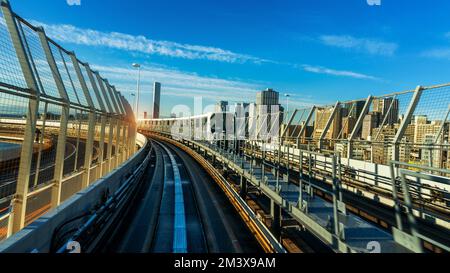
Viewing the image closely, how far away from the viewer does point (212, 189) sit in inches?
473

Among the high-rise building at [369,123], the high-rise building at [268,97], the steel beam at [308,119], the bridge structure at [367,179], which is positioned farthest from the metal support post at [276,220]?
the high-rise building at [268,97]

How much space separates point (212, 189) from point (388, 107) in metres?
7.89

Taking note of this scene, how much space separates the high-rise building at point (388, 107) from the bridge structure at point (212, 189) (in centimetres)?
4

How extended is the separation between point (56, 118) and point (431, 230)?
21.3 ft

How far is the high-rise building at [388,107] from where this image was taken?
24.8ft

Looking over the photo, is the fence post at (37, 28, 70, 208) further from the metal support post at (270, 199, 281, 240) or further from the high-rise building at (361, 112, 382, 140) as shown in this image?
the high-rise building at (361, 112, 382, 140)

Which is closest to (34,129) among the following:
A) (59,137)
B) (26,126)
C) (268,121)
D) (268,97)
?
(26,126)

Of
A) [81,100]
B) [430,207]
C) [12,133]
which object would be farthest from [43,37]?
[430,207]

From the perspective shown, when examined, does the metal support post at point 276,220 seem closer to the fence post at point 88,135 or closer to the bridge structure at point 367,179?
the bridge structure at point 367,179

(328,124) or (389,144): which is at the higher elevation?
(328,124)

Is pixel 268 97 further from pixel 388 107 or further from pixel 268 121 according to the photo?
pixel 388 107

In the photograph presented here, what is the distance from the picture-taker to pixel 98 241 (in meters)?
5.73

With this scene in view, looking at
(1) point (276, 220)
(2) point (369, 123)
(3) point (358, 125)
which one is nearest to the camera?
(1) point (276, 220)

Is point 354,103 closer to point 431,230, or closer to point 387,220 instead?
point 387,220
